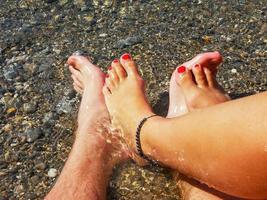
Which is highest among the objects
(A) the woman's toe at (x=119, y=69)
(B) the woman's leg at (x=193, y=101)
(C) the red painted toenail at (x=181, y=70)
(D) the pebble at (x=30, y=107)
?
(A) the woman's toe at (x=119, y=69)

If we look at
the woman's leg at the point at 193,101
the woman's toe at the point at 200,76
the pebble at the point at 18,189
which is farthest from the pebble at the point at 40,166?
the woman's toe at the point at 200,76

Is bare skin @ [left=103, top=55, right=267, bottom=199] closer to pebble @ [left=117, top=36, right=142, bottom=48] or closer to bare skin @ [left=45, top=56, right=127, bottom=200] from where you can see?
bare skin @ [left=45, top=56, right=127, bottom=200]

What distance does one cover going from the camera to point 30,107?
2.62 metres

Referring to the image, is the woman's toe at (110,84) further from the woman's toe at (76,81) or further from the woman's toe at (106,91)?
the woman's toe at (76,81)

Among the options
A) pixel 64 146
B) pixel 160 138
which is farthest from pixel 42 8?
pixel 160 138

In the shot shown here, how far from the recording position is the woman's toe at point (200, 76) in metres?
2.50

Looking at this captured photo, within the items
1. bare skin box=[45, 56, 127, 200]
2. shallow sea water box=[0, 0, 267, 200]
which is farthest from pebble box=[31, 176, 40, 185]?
bare skin box=[45, 56, 127, 200]

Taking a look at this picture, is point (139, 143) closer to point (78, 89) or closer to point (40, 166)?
point (40, 166)

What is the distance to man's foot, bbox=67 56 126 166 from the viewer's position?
7.75 feet

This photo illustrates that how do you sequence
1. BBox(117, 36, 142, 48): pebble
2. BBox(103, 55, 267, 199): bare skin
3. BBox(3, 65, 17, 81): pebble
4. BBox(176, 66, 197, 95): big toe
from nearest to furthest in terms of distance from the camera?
BBox(103, 55, 267, 199): bare skin < BBox(176, 66, 197, 95): big toe < BBox(3, 65, 17, 81): pebble < BBox(117, 36, 142, 48): pebble

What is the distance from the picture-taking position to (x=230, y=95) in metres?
2.62

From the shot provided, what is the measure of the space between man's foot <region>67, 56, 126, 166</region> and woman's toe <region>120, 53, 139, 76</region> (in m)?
0.16

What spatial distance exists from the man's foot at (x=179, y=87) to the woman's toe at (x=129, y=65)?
204mm

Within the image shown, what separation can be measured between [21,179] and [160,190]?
0.63 meters
